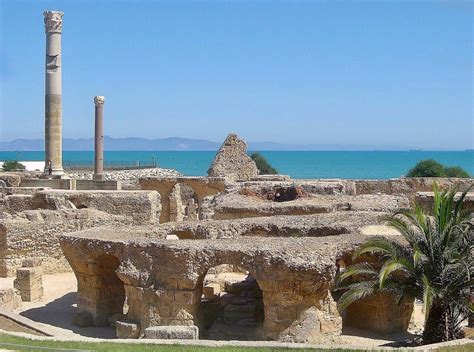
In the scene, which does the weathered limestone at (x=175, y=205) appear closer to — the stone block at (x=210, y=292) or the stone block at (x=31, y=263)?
the stone block at (x=31, y=263)

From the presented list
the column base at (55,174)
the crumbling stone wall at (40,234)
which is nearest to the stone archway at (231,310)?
the crumbling stone wall at (40,234)

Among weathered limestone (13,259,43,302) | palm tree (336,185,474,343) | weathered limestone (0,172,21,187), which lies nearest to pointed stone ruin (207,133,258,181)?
weathered limestone (0,172,21,187)

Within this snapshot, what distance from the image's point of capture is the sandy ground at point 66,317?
1670cm

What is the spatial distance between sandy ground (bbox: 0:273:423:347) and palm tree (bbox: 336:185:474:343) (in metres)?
1.26

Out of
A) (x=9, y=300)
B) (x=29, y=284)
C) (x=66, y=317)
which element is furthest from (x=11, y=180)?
(x=66, y=317)

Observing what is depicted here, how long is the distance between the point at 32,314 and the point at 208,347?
7.84 m

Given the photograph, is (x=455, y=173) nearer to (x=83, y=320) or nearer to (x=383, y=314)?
(x=383, y=314)

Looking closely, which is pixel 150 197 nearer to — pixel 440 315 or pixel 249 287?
pixel 249 287

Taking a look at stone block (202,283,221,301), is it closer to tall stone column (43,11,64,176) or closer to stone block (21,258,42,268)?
stone block (21,258,42,268)

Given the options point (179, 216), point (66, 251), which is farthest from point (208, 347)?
point (179, 216)

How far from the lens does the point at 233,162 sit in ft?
131

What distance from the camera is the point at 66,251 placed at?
19.0m

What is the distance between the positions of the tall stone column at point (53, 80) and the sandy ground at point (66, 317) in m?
15.4

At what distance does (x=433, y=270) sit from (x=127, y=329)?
677 cm
